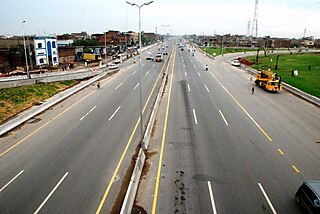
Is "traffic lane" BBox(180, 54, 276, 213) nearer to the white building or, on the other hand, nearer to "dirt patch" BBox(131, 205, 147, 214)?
"dirt patch" BBox(131, 205, 147, 214)

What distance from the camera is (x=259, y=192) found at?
12953mm

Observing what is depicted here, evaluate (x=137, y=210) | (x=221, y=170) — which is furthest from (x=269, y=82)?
(x=137, y=210)

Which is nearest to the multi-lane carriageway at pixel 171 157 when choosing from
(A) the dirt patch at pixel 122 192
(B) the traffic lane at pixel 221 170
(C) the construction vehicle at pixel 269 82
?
(B) the traffic lane at pixel 221 170

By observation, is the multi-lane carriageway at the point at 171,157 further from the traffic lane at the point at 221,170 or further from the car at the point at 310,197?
the car at the point at 310,197

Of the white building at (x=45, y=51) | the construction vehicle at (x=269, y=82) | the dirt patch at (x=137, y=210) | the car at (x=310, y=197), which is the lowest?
the dirt patch at (x=137, y=210)

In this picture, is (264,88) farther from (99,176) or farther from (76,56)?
(76,56)

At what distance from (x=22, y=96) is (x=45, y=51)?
36.6 m

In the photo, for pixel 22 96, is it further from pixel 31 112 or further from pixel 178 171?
pixel 178 171

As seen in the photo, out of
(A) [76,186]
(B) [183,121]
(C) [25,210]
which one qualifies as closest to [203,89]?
(B) [183,121]

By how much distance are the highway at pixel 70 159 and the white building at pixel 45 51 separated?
39467mm

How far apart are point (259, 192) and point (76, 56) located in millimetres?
74794

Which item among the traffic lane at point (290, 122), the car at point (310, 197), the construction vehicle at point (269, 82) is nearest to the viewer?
the car at point (310, 197)

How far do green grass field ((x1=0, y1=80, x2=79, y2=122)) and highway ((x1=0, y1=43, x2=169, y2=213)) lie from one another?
3404 mm

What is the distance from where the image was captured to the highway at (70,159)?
40.2 ft
